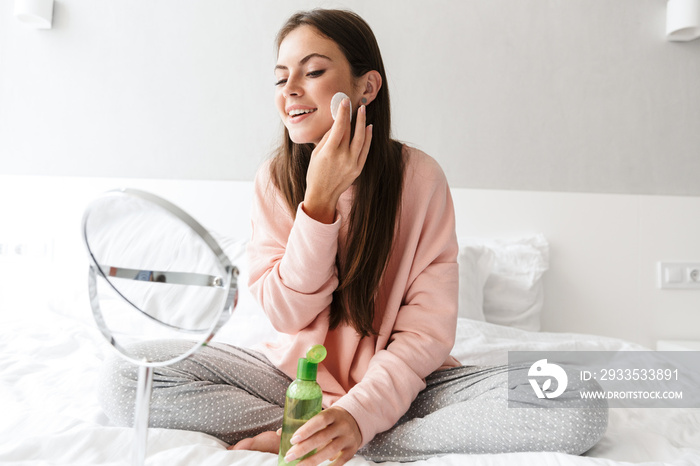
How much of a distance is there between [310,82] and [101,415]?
2.27ft

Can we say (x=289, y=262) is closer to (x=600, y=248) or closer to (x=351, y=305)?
(x=351, y=305)

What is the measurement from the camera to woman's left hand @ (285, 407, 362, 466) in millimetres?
728

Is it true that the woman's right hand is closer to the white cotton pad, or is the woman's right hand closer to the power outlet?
the white cotton pad

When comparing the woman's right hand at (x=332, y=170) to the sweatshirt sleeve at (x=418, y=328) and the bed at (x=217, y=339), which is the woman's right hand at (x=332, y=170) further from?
the bed at (x=217, y=339)

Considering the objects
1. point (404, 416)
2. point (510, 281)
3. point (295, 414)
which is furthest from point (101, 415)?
point (510, 281)

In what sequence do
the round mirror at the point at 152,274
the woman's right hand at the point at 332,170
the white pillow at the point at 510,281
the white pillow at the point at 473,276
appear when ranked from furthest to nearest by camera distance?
the white pillow at the point at 510,281 → the white pillow at the point at 473,276 → the woman's right hand at the point at 332,170 → the round mirror at the point at 152,274

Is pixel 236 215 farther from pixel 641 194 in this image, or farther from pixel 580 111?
pixel 641 194

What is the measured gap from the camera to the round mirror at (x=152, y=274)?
0.48 m

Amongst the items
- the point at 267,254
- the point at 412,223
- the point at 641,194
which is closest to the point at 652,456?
the point at 412,223

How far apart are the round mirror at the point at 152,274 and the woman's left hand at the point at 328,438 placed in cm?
27

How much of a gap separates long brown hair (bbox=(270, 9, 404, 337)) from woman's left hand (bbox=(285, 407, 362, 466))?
0.24m

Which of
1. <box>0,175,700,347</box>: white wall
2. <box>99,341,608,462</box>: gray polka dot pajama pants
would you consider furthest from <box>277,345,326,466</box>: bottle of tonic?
<box>0,175,700,347</box>: white wall

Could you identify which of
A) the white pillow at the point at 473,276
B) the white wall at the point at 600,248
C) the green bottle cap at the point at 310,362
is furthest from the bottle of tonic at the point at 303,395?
the white wall at the point at 600,248

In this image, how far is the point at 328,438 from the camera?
77 cm
